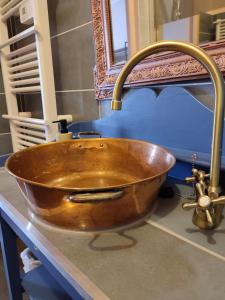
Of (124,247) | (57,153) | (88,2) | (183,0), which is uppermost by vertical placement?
(88,2)

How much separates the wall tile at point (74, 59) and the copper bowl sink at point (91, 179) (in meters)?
0.42

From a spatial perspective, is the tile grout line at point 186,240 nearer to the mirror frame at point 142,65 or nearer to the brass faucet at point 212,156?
the brass faucet at point 212,156

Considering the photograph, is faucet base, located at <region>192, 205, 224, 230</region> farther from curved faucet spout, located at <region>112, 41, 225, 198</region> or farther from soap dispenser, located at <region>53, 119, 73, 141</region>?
soap dispenser, located at <region>53, 119, 73, 141</region>

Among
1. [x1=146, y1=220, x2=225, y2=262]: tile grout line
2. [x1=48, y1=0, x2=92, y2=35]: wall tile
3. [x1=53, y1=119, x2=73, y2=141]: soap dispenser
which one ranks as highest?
[x1=48, y1=0, x2=92, y2=35]: wall tile

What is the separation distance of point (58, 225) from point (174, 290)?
0.85ft

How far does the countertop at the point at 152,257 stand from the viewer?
0.35 m

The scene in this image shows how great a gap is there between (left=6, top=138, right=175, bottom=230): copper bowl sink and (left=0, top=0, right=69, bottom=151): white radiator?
491 mm

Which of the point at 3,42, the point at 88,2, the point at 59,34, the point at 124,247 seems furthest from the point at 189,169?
the point at 3,42

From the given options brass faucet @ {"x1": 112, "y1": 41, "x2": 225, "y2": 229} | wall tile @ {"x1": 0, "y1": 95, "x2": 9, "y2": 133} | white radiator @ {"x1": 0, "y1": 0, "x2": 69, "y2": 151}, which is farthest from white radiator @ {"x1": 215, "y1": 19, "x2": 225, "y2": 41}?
wall tile @ {"x1": 0, "y1": 95, "x2": 9, "y2": 133}

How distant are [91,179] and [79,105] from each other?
0.53 metres

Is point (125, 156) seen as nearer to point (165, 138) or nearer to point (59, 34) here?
point (165, 138)

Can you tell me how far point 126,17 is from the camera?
87cm

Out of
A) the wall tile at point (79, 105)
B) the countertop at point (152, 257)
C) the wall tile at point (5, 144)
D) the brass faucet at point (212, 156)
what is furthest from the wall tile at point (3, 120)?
the brass faucet at point (212, 156)

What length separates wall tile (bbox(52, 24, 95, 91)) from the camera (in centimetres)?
106
